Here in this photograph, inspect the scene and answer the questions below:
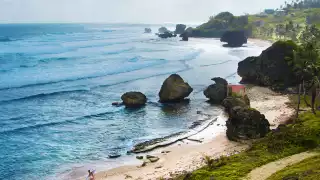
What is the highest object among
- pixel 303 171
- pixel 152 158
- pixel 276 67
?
pixel 276 67

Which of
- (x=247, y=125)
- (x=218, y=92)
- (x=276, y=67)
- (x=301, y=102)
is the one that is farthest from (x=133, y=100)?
(x=276, y=67)

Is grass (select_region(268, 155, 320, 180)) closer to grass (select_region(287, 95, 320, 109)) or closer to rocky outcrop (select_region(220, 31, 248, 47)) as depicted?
grass (select_region(287, 95, 320, 109))

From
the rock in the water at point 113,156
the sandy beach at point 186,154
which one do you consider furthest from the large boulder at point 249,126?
the rock in the water at point 113,156

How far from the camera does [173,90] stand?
61.4 m

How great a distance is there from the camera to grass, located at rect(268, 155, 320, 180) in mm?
24525

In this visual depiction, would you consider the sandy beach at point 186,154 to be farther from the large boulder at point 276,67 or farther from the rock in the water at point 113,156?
the large boulder at point 276,67

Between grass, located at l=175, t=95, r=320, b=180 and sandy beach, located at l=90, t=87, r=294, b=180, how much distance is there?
12.5 ft

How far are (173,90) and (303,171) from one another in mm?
36903

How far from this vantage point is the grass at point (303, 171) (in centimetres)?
2452

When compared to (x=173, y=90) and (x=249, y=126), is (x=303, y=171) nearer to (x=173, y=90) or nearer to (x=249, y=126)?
(x=249, y=126)

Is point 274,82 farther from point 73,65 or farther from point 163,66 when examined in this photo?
point 73,65

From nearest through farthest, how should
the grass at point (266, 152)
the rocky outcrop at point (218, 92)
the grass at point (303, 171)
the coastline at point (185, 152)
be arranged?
the grass at point (303, 171)
the grass at point (266, 152)
the coastline at point (185, 152)
the rocky outcrop at point (218, 92)

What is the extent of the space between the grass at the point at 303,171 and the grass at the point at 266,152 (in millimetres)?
2635

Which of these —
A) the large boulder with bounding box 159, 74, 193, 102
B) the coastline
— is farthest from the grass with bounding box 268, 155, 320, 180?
the large boulder with bounding box 159, 74, 193, 102
